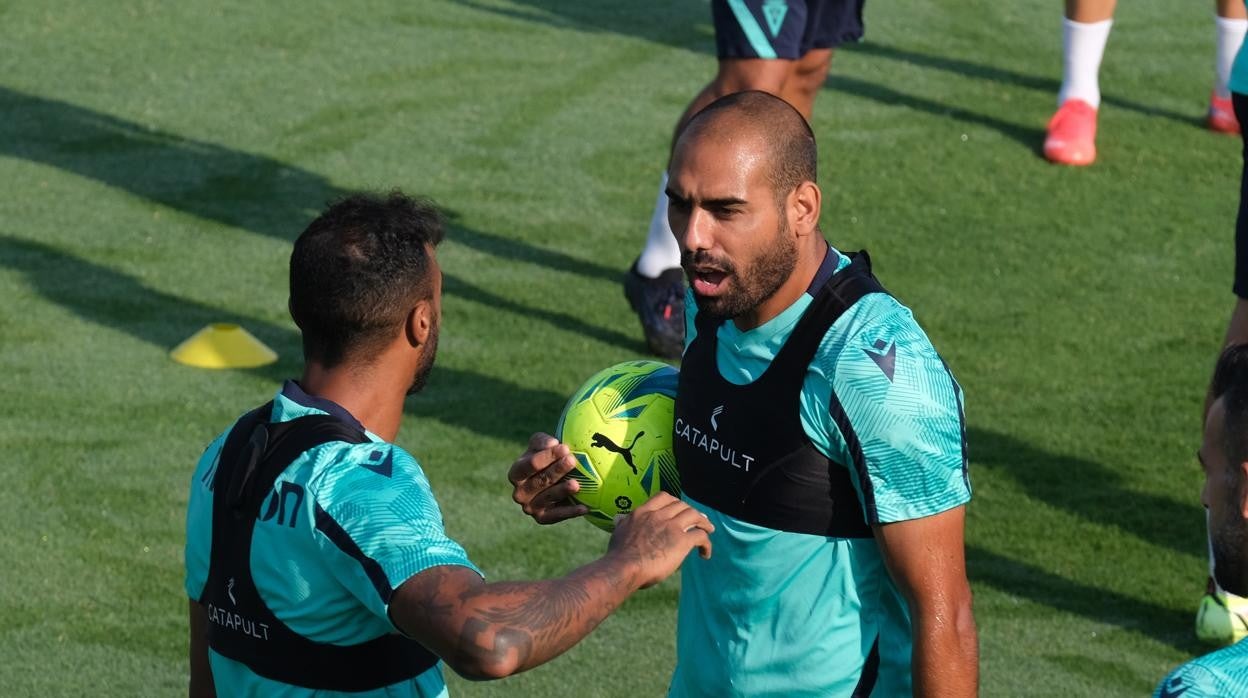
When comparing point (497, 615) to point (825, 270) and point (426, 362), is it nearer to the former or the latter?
point (426, 362)

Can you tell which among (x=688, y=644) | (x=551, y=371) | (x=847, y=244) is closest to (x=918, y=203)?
(x=847, y=244)

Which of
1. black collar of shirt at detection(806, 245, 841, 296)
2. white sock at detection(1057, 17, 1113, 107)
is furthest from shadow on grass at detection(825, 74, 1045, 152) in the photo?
black collar of shirt at detection(806, 245, 841, 296)

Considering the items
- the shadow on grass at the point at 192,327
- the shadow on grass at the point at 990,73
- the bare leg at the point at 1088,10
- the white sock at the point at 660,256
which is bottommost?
the shadow on grass at the point at 192,327

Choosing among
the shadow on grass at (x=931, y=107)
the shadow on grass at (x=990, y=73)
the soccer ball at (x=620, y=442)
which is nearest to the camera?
the soccer ball at (x=620, y=442)

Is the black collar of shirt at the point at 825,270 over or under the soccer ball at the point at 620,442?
over

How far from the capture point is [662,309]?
8188 millimetres

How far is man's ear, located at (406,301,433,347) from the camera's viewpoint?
3.59 meters

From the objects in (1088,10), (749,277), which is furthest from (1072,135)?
(749,277)

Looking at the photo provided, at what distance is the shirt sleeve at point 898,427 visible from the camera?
3402 millimetres

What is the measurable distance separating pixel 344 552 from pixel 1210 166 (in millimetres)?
8747

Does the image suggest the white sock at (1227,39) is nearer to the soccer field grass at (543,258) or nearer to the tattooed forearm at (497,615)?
the soccer field grass at (543,258)

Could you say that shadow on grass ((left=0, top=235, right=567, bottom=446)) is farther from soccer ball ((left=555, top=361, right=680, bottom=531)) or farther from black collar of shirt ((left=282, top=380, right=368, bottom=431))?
black collar of shirt ((left=282, top=380, right=368, bottom=431))

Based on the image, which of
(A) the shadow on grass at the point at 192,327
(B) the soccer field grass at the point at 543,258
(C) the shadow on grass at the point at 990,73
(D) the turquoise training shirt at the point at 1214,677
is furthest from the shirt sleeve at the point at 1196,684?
(C) the shadow on grass at the point at 990,73

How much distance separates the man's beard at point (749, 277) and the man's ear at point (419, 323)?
530mm
